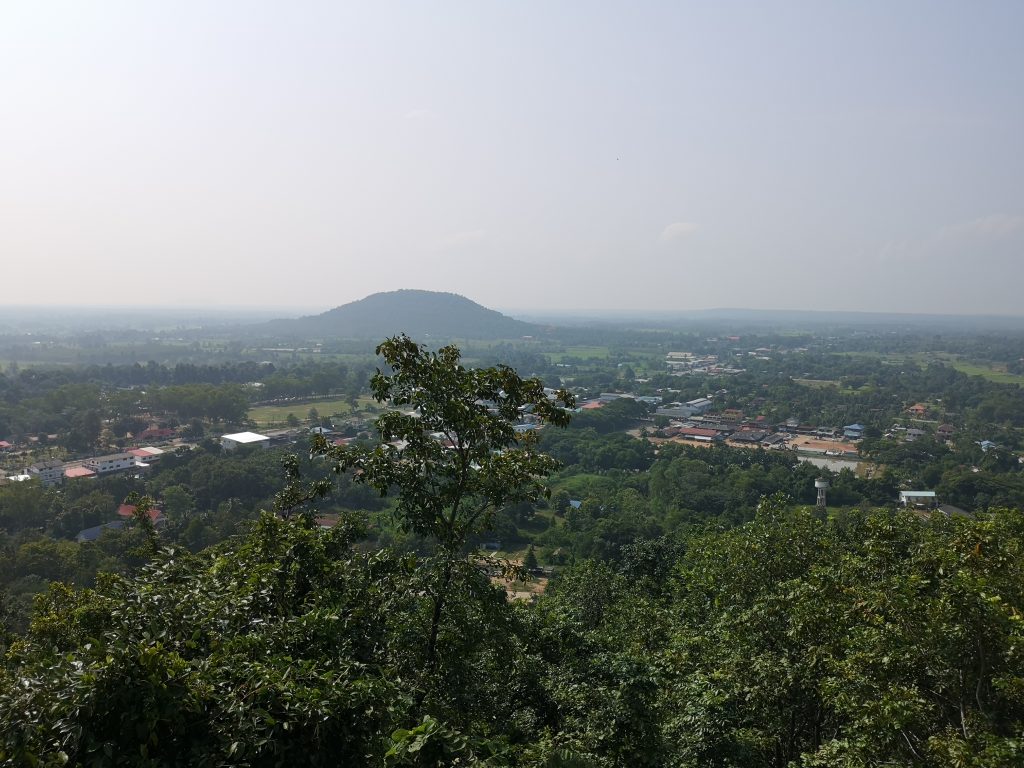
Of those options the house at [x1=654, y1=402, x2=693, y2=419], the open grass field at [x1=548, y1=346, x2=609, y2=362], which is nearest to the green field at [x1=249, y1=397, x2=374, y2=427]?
the house at [x1=654, y1=402, x2=693, y2=419]

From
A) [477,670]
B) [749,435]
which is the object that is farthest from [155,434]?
[477,670]

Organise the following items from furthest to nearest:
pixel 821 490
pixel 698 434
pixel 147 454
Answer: pixel 698 434, pixel 147 454, pixel 821 490

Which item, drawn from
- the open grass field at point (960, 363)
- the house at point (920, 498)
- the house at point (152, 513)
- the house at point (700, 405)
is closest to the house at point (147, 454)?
the house at point (152, 513)

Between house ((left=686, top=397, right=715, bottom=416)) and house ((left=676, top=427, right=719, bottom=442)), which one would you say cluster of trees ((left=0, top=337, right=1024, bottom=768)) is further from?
house ((left=686, top=397, right=715, bottom=416))

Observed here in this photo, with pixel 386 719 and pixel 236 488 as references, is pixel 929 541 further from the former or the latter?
pixel 236 488

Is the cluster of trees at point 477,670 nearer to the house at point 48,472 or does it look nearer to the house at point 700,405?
the house at point 48,472

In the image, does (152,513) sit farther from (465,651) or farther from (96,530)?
(465,651)

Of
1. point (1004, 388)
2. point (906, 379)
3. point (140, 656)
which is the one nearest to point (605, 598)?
point (140, 656)
